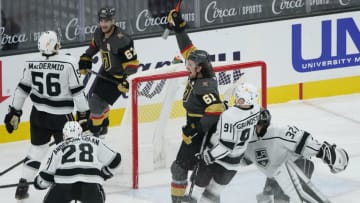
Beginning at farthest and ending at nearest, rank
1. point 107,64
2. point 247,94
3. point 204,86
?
point 107,64 → point 204,86 → point 247,94

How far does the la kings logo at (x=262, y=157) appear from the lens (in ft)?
30.1

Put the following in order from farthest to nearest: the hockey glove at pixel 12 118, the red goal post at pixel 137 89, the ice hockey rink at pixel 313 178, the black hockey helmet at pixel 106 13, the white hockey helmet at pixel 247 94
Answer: the black hockey helmet at pixel 106 13 → the red goal post at pixel 137 89 → the ice hockey rink at pixel 313 178 → the hockey glove at pixel 12 118 → the white hockey helmet at pixel 247 94

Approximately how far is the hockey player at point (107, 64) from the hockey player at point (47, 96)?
2.57ft

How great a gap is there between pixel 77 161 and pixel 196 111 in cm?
125

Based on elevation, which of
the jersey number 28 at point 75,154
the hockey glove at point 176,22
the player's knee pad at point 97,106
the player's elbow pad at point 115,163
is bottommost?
the player's elbow pad at point 115,163

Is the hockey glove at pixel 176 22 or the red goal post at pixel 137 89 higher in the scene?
the hockey glove at pixel 176 22

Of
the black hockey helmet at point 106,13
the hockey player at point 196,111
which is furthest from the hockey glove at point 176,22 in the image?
the black hockey helmet at point 106,13

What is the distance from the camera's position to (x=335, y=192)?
10.3 metres

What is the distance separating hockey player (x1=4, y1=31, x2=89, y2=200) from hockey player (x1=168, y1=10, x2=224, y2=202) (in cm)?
81

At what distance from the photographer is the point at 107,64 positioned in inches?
424

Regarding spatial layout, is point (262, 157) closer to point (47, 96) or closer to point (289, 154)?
point (289, 154)

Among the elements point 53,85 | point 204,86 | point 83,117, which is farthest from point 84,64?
point 204,86

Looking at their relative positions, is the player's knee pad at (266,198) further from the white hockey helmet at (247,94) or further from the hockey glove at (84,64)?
the hockey glove at (84,64)

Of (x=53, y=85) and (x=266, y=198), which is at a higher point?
(x=53, y=85)
